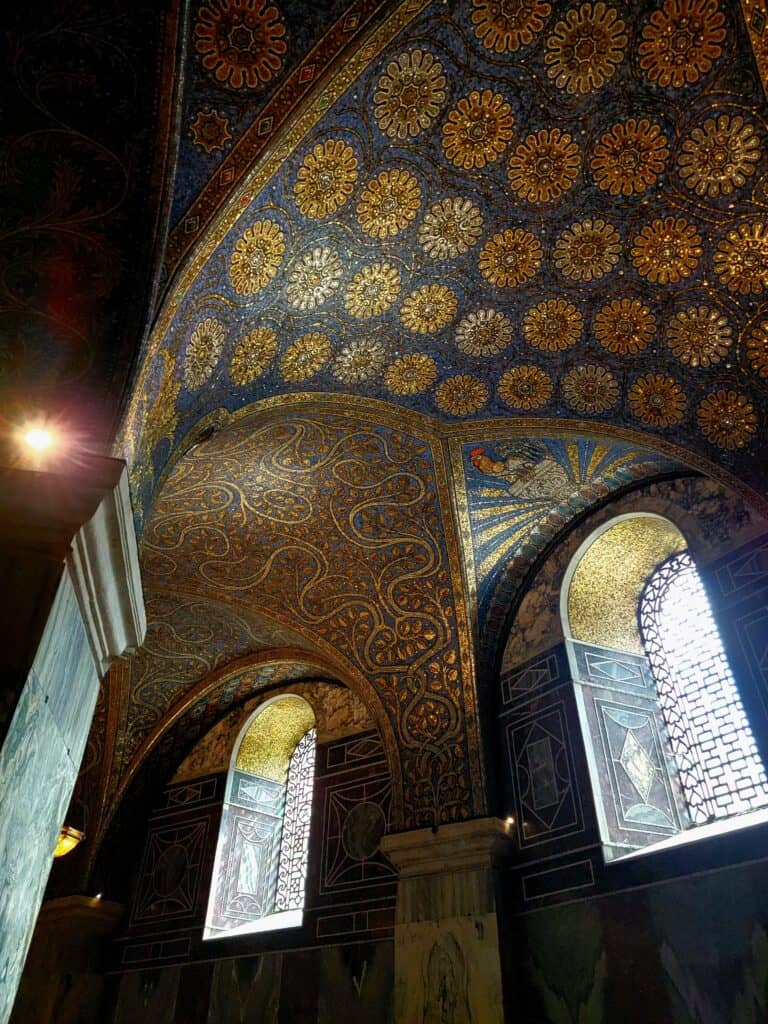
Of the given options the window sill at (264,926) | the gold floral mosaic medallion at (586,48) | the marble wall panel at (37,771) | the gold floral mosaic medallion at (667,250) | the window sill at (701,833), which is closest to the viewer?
the marble wall panel at (37,771)

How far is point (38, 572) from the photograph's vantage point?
285 cm

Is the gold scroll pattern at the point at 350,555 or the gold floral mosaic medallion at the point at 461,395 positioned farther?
the gold scroll pattern at the point at 350,555

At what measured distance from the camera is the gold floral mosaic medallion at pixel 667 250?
473 cm

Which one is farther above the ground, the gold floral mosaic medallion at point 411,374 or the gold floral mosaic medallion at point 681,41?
the gold floral mosaic medallion at point 411,374

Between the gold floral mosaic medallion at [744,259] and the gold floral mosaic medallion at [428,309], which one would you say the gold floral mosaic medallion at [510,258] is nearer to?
the gold floral mosaic medallion at [428,309]

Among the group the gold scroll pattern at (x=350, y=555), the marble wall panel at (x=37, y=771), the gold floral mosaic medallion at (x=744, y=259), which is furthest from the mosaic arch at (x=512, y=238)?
the marble wall panel at (x=37, y=771)

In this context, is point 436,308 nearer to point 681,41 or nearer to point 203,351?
point 203,351

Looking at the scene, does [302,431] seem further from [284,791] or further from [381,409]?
[284,791]

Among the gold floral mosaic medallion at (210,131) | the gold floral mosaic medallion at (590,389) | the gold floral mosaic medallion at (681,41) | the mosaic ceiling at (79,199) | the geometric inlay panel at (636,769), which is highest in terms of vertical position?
the gold floral mosaic medallion at (681,41)

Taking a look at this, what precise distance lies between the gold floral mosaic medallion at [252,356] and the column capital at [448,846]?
13.2ft

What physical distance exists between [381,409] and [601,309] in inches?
73.5

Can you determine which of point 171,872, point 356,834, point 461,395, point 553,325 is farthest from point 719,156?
point 171,872

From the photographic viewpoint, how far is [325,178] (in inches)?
177

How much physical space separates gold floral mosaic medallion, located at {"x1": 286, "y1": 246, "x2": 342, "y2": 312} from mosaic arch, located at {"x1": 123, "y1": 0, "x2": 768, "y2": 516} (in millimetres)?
15
